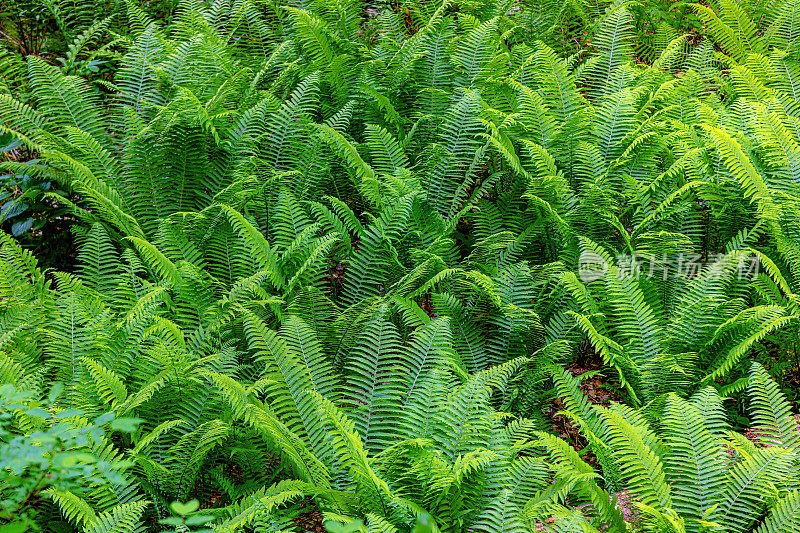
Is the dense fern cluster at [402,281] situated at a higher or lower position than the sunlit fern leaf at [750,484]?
higher

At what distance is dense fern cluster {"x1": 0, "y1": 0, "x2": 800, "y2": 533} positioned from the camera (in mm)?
2707

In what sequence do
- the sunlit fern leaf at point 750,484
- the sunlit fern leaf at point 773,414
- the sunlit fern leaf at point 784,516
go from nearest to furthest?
1. the sunlit fern leaf at point 784,516
2. the sunlit fern leaf at point 750,484
3. the sunlit fern leaf at point 773,414

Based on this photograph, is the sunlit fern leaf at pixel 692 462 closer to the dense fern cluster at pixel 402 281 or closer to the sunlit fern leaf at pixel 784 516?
the dense fern cluster at pixel 402 281

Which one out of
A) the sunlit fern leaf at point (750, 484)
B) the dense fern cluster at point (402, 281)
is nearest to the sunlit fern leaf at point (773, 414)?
the dense fern cluster at point (402, 281)

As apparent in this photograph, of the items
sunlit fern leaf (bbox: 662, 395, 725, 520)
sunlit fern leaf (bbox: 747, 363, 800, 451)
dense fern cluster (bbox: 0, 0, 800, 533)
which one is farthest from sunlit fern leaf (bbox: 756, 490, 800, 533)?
sunlit fern leaf (bbox: 747, 363, 800, 451)

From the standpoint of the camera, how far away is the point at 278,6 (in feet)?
18.3

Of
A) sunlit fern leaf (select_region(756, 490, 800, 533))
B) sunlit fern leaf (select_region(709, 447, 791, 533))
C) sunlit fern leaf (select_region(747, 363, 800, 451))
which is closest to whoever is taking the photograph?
sunlit fern leaf (select_region(756, 490, 800, 533))

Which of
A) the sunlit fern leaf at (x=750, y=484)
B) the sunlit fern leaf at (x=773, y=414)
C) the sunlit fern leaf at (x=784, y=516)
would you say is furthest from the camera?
the sunlit fern leaf at (x=773, y=414)

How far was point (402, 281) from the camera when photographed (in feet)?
12.3

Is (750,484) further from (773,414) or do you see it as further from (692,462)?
(773,414)

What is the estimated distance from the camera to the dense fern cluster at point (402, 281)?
107 inches

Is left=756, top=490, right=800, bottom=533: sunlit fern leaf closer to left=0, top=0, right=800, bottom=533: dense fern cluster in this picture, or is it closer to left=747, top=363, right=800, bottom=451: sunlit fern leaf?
left=0, top=0, right=800, bottom=533: dense fern cluster

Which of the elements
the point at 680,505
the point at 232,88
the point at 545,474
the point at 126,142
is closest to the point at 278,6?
the point at 232,88

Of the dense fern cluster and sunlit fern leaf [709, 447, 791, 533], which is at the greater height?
the dense fern cluster
